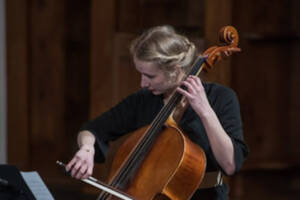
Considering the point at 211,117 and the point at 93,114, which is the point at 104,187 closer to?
the point at 211,117

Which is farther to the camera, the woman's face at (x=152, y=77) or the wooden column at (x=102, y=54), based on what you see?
the wooden column at (x=102, y=54)

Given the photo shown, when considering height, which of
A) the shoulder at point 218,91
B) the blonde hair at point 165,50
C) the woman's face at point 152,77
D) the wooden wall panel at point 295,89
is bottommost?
the wooden wall panel at point 295,89

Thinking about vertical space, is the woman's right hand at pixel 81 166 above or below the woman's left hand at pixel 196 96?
below

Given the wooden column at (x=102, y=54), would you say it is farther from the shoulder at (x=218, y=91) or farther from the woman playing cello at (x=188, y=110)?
the shoulder at (x=218, y=91)

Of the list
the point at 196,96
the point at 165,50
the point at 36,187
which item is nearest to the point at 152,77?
the point at 165,50

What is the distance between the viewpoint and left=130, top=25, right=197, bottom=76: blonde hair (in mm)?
1772

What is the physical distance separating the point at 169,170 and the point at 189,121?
0.24 m

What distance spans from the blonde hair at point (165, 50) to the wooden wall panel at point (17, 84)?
1878 mm

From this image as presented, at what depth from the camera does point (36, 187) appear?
155 cm

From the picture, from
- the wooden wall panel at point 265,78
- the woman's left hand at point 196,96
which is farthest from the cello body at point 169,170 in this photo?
the wooden wall panel at point 265,78

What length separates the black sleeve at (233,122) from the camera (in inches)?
67.0

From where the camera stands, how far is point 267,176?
3686 mm

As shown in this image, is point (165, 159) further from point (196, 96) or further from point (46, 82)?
point (46, 82)

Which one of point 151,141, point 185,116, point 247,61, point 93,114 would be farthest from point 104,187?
point 247,61
